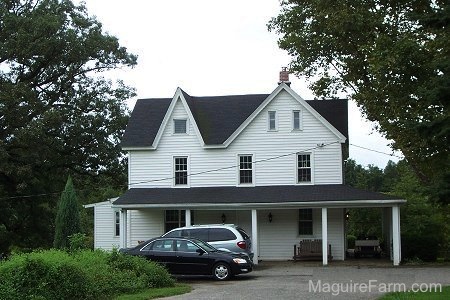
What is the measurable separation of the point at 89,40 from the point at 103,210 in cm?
1086

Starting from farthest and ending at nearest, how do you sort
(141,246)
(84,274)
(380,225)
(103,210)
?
(380,225)
(103,210)
(141,246)
(84,274)

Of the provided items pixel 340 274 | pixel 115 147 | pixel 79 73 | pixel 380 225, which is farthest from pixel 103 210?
pixel 380 225

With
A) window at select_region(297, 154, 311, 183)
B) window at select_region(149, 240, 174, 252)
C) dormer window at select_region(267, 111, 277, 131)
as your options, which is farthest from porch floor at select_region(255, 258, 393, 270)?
dormer window at select_region(267, 111, 277, 131)

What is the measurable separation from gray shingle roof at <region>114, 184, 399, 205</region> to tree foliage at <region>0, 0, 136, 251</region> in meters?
7.68

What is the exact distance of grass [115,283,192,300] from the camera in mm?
→ 16828

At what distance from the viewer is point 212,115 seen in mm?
36000

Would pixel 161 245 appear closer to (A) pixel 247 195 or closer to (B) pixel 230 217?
(A) pixel 247 195

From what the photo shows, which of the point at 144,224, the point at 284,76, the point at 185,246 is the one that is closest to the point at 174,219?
the point at 144,224

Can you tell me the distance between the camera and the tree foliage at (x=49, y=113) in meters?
37.1

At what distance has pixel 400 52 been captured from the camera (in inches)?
1123

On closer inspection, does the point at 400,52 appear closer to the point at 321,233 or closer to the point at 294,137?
the point at 294,137

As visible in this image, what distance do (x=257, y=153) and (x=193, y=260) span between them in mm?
11942

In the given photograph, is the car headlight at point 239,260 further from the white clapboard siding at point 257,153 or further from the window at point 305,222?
the white clapboard siding at point 257,153

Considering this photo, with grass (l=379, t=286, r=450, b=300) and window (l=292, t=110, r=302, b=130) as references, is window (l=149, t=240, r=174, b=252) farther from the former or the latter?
window (l=292, t=110, r=302, b=130)
